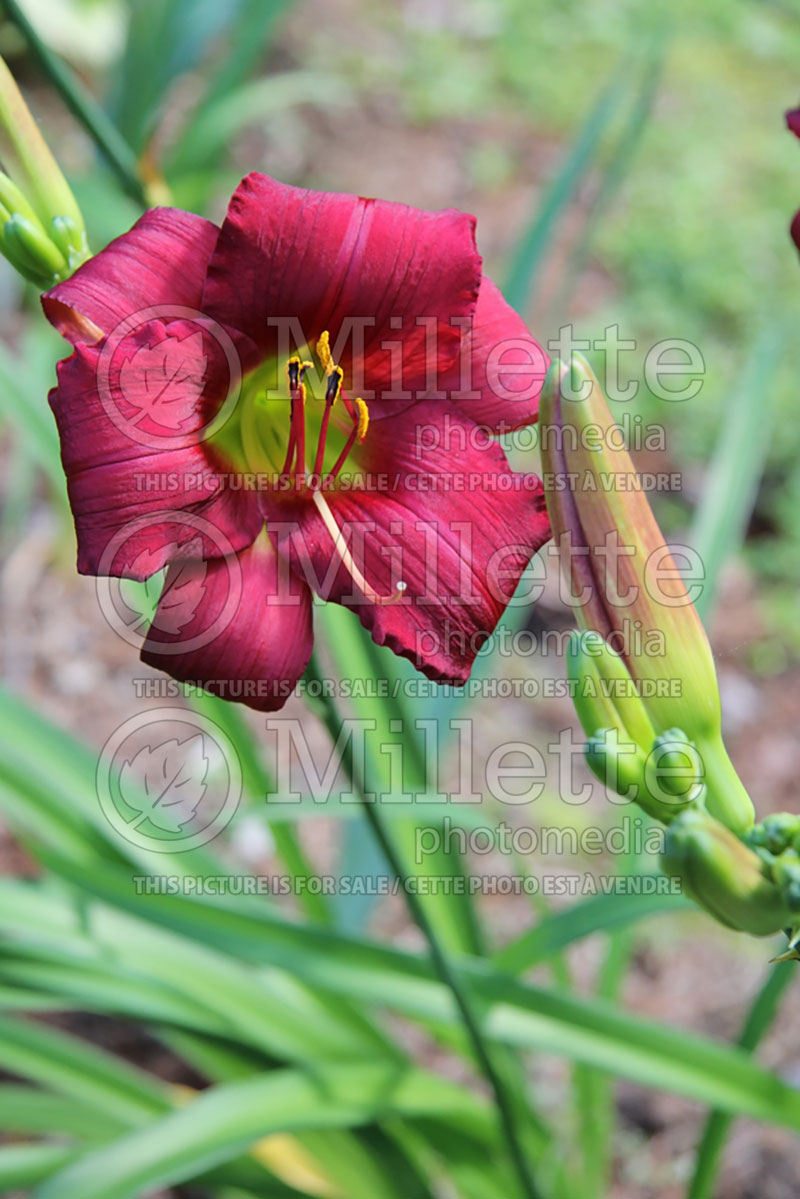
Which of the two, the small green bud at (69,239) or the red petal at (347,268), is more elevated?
the small green bud at (69,239)

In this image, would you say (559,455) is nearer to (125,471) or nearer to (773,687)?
(125,471)

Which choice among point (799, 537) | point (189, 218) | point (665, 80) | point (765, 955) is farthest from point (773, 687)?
point (665, 80)

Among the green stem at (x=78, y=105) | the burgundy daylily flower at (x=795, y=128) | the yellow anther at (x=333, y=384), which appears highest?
the green stem at (x=78, y=105)

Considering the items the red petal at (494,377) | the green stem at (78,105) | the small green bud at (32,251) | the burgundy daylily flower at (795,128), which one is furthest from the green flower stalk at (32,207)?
the burgundy daylily flower at (795,128)

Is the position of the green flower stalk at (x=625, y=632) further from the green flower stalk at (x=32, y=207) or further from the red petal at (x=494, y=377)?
the green flower stalk at (x=32, y=207)

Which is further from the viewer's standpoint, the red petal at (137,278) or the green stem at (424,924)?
the green stem at (424,924)

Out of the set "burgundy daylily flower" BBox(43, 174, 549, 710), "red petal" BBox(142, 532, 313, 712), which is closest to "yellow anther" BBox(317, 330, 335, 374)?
"burgundy daylily flower" BBox(43, 174, 549, 710)

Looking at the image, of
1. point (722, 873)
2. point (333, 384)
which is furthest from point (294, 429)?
point (722, 873)

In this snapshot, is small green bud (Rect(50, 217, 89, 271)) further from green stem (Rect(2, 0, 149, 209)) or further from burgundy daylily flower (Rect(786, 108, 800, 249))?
burgundy daylily flower (Rect(786, 108, 800, 249))
